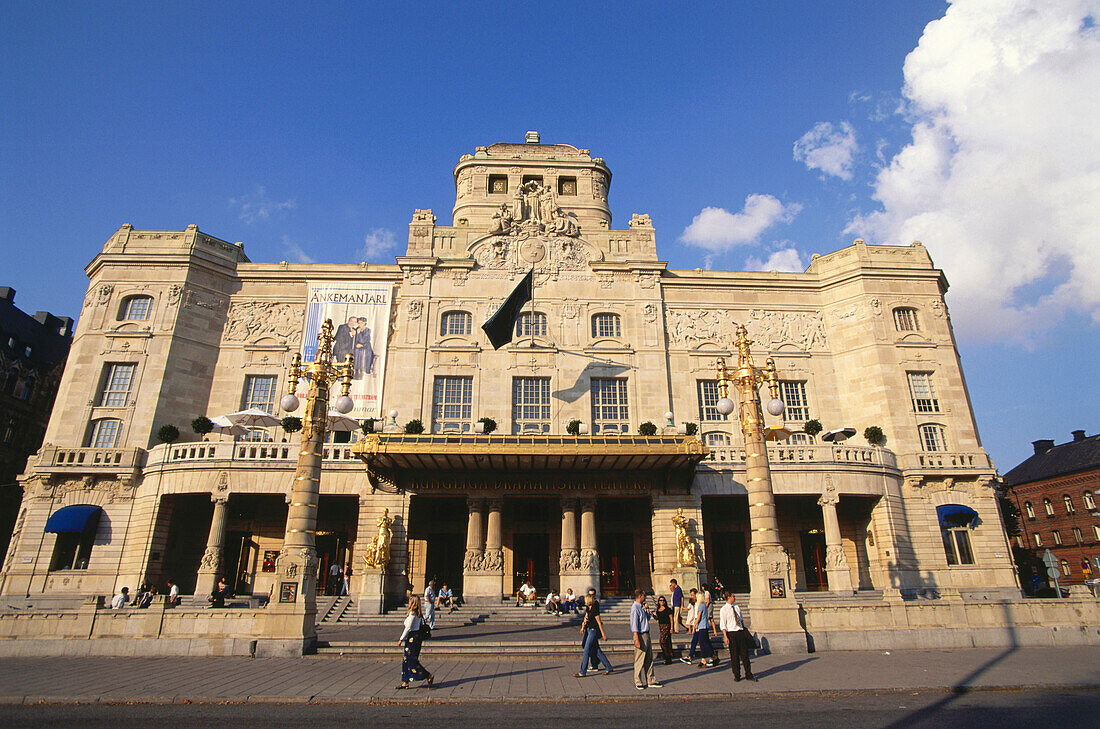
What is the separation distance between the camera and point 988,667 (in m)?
13.4

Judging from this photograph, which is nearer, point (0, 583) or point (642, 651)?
point (642, 651)

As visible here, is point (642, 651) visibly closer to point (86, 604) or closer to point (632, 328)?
point (86, 604)

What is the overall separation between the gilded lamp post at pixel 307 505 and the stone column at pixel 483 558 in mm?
11545

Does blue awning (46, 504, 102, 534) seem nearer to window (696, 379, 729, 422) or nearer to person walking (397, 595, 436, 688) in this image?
person walking (397, 595, 436, 688)

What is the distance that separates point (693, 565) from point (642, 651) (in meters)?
16.2

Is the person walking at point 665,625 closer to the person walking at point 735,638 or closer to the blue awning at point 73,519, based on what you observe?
the person walking at point 735,638

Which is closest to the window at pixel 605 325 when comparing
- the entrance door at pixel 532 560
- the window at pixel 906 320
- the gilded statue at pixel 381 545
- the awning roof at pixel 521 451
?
the awning roof at pixel 521 451

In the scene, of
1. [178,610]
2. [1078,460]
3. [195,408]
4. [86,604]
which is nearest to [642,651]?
[178,610]

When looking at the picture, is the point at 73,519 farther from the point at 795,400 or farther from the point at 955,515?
the point at 955,515

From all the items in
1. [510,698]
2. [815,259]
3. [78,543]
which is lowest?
[510,698]

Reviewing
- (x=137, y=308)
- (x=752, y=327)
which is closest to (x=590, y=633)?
(x=752, y=327)

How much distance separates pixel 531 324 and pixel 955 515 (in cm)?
2493

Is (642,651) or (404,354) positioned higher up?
(404,354)

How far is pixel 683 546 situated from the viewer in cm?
2725
